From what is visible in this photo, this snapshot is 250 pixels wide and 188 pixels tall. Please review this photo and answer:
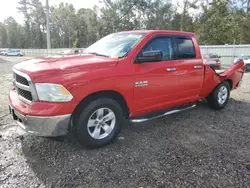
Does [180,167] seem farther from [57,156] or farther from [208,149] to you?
[57,156]

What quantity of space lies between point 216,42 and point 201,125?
34.2 metres

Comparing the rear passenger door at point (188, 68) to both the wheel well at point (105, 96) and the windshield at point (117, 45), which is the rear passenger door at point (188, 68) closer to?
the windshield at point (117, 45)

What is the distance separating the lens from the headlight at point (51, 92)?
285cm

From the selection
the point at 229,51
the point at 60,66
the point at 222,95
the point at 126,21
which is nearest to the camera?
the point at 60,66

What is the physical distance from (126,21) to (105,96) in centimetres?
4546

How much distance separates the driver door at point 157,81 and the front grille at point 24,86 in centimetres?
159

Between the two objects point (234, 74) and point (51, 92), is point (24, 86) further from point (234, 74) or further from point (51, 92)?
point (234, 74)

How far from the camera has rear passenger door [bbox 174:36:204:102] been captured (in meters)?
4.35

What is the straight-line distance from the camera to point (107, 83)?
10.5ft

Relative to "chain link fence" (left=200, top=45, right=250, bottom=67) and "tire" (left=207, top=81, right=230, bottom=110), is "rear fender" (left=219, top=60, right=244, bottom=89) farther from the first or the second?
"chain link fence" (left=200, top=45, right=250, bottom=67)

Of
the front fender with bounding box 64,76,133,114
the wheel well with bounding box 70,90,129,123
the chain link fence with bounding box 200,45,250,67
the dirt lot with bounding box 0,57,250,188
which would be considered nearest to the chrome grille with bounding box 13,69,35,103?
the front fender with bounding box 64,76,133,114

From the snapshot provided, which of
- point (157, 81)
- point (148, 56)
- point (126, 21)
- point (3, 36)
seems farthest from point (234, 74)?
point (3, 36)

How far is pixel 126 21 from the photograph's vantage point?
46.1 meters


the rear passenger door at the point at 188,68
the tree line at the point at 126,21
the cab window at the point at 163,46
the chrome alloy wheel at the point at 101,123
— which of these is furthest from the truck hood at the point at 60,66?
the tree line at the point at 126,21
